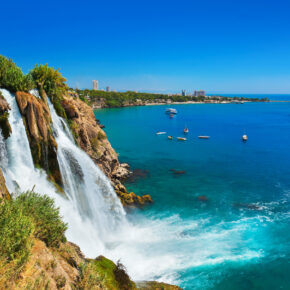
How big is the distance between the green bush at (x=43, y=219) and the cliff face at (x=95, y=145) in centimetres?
1438

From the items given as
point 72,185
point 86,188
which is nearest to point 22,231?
point 72,185

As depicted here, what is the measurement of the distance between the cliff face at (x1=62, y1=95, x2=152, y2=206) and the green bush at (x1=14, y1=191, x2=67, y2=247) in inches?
566

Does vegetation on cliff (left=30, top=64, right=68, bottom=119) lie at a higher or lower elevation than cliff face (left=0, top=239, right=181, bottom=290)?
higher

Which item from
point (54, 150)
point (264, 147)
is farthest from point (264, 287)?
point (264, 147)

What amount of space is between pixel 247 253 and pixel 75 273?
580 inches

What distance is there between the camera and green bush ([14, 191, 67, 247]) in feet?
30.7

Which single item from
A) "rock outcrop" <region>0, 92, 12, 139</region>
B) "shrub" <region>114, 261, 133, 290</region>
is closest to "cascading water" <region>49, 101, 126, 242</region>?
"rock outcrop" <region>0, 92, 12, 139</region>

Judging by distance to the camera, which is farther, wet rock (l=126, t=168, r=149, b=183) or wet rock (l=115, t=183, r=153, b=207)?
wet rock (l=126, t=168, r=149, b=183)

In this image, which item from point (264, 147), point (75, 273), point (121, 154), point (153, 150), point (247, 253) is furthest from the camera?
point (264, 147)

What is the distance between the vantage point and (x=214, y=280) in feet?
51.9

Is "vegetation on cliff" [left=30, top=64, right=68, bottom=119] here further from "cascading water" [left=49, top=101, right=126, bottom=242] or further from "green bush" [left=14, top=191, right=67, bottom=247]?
"green bush" [left=14, top=191, right=67, bottom=247]

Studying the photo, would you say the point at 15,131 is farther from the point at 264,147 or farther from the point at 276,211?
the point at 264,147

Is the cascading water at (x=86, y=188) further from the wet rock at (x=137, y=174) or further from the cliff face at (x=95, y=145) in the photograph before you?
the wet rock at (x=137, y=174)

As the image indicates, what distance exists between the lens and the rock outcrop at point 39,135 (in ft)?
52.3
